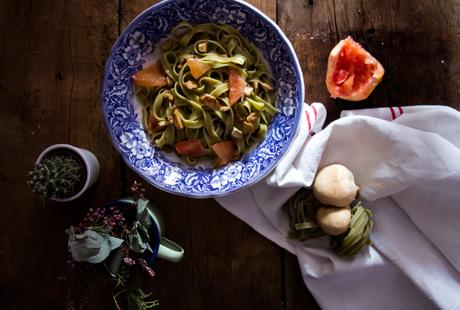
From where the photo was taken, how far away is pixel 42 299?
6.31 feet

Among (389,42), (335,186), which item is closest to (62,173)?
(335,186)

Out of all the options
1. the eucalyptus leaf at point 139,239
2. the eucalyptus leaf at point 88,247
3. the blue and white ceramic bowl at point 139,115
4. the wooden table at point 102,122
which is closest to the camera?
the eucalyptus leaf at point 88,247

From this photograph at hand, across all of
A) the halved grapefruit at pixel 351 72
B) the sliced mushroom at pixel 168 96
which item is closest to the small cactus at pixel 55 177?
the sliced mushroom at pixel 168 96

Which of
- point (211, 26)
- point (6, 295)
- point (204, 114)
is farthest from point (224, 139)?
point (6, 295)

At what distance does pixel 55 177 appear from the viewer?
161 centimetres

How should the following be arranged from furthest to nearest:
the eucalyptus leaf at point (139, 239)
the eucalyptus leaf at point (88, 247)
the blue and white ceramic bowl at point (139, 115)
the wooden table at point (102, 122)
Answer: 1. the wooden table at point (102, 122)
2. the blue and white ceramic bowl at point (139, 115)
3. the eucalyptus leaf at point (139, 239)
4. the eucalyptus leaf at point (88, 247)

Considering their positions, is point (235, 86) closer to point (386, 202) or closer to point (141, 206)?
point (141, 206)

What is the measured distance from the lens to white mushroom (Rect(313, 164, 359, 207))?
171 cm

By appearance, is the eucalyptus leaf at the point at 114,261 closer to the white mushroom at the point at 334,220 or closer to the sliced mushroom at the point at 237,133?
the sliced mushroom at the point at 237,133

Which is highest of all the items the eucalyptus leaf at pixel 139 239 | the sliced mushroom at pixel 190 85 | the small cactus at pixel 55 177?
the sliced mushroom at pixel 190 85

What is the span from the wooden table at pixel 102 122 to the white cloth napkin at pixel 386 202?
3.8 inches

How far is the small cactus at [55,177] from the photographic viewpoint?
1.60 metres

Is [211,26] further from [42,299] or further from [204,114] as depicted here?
[42,299]

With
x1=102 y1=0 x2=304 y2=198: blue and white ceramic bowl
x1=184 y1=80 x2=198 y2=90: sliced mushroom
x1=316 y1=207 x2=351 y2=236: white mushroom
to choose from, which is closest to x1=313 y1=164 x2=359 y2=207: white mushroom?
x1=316 y1=207 x2=351 y2=236: white mushroom
